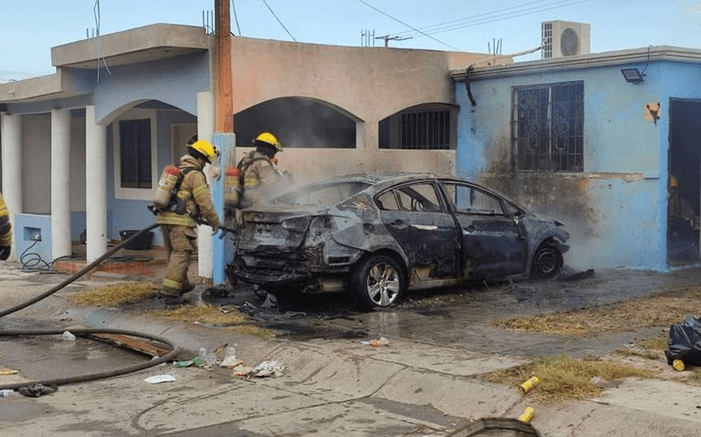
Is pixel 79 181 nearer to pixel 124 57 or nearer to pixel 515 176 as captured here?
pixel 124 57

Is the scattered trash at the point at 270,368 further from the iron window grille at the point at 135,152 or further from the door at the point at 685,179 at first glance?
the iron window grille at the point at 135,152

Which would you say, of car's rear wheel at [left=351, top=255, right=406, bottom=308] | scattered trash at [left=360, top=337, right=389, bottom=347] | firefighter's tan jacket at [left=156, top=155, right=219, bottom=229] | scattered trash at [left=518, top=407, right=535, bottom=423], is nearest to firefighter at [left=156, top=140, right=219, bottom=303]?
firefighter's tan jacket at [left=156, top=155, right=219, bottom=229]

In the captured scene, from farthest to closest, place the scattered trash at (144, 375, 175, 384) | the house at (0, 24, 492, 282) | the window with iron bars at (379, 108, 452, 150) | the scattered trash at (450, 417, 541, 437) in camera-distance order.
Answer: the window with iron bars at (379, 108, 452, 150)
the house at (0, 24, 492, 282)
the scattered trash at (144, 375, 175, 384)
the scattered trash at (450, 417, 541, 437)

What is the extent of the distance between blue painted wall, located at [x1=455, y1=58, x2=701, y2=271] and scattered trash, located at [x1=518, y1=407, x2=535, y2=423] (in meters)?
7.47

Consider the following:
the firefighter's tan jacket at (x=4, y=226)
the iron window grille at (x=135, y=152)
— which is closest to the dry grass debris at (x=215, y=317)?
the firefighter's tan jacket at (x=4, y=226)

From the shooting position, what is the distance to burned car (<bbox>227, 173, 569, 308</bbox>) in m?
10.2

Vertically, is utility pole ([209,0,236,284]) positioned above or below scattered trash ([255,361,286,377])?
above

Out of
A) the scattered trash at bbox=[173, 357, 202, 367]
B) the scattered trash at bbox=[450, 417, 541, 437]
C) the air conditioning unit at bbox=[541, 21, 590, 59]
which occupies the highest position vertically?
the air conditioning unit at bbox=[541, 21, 590, 59]

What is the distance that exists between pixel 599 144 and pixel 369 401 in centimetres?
773

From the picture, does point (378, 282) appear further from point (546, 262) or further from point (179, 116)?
point (179, 116)

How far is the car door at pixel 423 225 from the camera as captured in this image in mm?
10720

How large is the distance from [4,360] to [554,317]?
5.68 metres

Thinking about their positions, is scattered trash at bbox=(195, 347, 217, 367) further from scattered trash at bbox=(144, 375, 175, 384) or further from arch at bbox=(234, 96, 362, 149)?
arch at bbox=(234, 96, 362, 149)

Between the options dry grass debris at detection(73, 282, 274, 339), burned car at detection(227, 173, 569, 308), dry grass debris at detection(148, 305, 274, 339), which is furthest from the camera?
burned car at detection(227, 173, 569, 308)
